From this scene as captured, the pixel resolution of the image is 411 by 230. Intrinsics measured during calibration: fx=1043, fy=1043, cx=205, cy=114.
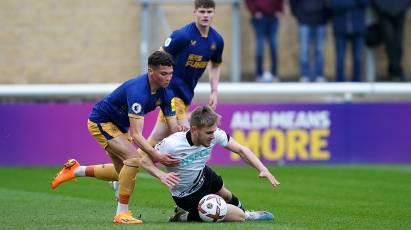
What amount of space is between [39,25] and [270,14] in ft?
17.1

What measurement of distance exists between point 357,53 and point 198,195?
1191 cm

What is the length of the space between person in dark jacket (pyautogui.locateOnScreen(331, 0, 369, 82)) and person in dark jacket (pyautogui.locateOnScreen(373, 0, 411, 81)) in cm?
41

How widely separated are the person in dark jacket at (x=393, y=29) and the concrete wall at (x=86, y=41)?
2.30 feet

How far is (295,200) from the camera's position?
42.6 ft

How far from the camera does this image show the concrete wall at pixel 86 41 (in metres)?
22.6

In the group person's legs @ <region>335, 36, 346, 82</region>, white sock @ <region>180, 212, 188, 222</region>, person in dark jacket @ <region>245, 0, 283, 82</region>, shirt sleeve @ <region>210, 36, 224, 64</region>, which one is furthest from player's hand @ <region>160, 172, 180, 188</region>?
person's legs @ <region>335, 36, 346, 82</region>

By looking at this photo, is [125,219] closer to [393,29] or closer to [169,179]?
[169,179]

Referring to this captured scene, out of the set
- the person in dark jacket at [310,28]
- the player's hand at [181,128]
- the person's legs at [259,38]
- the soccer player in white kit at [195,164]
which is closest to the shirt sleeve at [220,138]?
the soccer player in white kit at [195,164]

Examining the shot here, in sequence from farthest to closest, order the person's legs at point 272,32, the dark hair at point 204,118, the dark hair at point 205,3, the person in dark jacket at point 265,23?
the person's legs at point 272,32 → the person in dark jacket at point 265,23 → the dark hair at point 205,3 → the dark hair at point 204,118

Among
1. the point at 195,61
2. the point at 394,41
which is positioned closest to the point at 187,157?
the point at 195,61

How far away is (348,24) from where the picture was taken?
21297 mm

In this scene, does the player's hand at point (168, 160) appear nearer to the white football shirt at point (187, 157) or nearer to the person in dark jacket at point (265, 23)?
the white football shirt at point (187, 157)

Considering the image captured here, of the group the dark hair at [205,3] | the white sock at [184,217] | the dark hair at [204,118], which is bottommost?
the white sock at [184,217]

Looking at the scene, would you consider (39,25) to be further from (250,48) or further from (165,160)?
(165,160)
